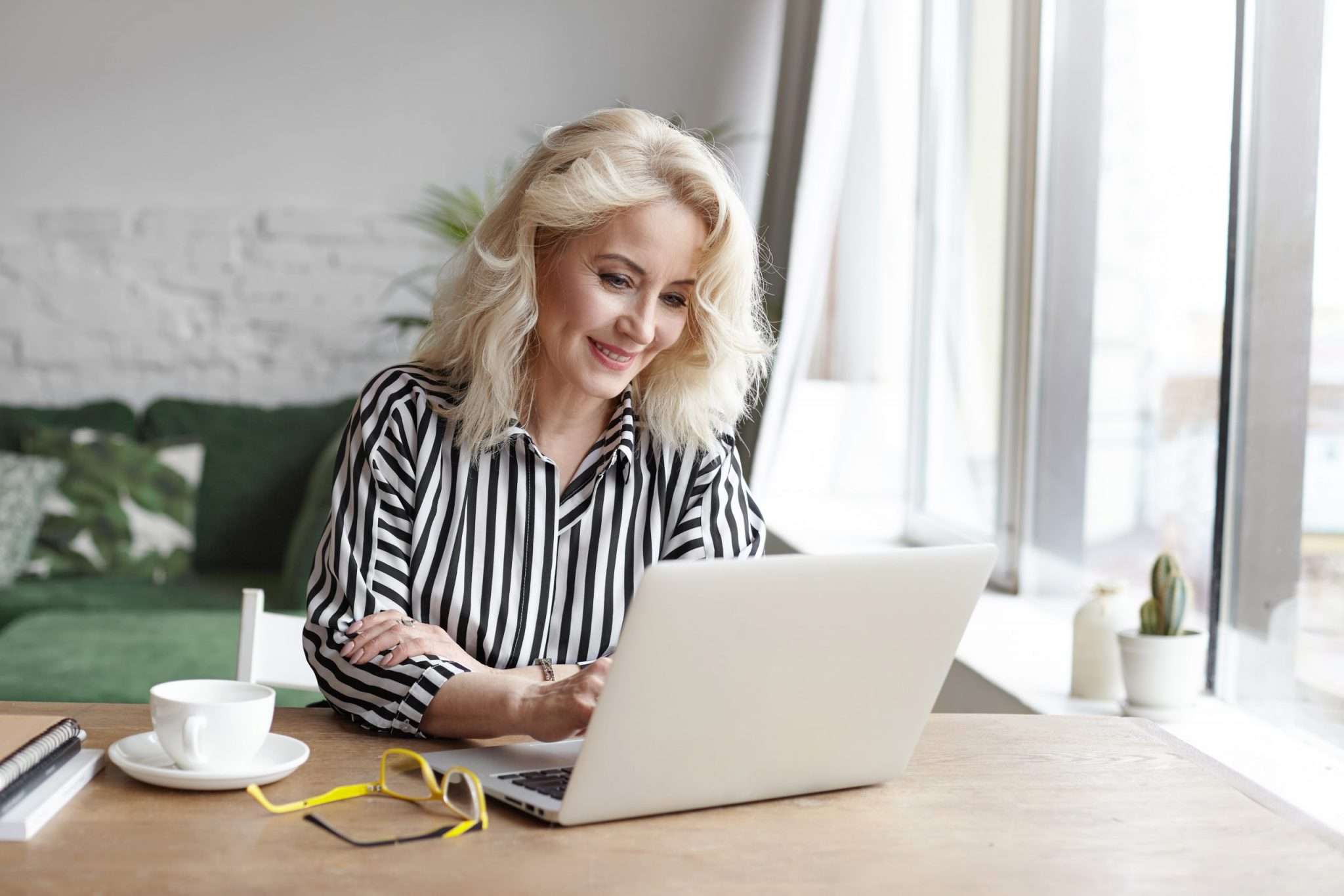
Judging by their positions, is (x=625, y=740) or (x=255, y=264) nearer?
(x=625, y=740)

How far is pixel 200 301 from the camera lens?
4316mm

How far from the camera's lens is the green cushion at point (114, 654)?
2.66 metres

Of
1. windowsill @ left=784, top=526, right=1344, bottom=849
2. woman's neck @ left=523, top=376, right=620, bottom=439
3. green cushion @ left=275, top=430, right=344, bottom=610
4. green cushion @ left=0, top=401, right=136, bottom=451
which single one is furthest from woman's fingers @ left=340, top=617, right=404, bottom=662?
green cushion @ left=0, top=401, right=136, bottom=451

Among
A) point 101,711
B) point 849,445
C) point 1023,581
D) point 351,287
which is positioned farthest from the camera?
point 351,287

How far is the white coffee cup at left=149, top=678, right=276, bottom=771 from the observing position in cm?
103

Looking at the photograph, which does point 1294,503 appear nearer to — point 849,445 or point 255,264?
point 849,445

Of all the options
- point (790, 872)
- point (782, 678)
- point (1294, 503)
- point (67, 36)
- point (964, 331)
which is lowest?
point (790, 872)

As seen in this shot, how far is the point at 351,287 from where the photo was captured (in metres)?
4.35

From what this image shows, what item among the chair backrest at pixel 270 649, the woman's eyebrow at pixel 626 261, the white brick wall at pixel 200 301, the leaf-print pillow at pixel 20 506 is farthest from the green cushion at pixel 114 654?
the woman's eyebrow at pixel 626 261

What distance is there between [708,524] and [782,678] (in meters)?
0.58

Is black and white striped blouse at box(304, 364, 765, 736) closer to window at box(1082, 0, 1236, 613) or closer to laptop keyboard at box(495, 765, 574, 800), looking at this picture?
laptop keyboard at box(495, 765, 574, 800)

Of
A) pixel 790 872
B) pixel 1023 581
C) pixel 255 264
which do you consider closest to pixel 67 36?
pixel 255 264

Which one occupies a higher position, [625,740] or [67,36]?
[67,36]

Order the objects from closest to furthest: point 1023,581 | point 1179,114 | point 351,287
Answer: point 1179,114 < point 1023,581 < point 351,287
